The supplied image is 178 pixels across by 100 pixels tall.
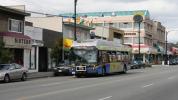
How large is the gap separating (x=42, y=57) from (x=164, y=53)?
82672 millimetres

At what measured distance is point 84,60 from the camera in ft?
127

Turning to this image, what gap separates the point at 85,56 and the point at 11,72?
321 inches

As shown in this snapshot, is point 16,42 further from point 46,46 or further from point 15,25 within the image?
point 46,46

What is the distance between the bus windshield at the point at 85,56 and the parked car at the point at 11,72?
5902mm

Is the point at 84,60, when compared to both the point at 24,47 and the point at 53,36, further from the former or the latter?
the point at 53,36

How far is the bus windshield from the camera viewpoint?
127 feet

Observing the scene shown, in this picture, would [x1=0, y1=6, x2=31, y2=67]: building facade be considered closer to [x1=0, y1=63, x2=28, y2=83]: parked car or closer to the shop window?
the shop window

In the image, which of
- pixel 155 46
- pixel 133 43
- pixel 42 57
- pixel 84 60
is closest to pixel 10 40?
pixel 84 60

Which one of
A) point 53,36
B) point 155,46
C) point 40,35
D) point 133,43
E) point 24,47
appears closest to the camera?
point 24,47

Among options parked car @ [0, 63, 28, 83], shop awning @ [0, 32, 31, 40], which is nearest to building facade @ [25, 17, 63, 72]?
shop awning @ [0, 32, 31, 40]

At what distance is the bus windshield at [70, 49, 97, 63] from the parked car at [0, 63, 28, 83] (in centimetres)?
590

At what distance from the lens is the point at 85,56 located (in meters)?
38.8

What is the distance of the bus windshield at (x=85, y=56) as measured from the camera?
38.6 m

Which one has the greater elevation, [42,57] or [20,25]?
[20,25]
